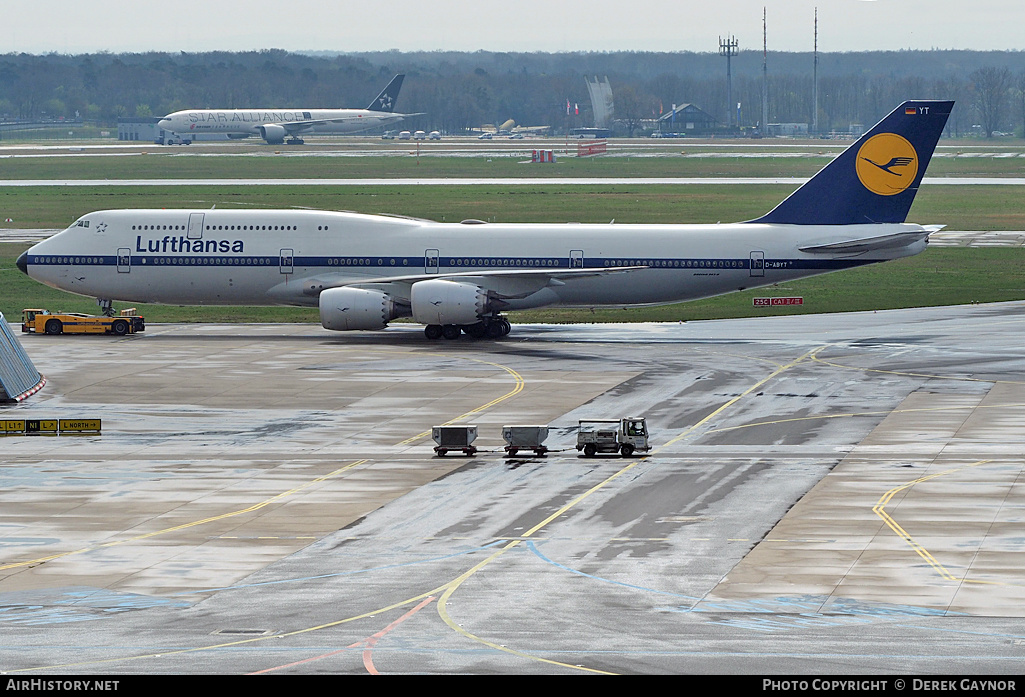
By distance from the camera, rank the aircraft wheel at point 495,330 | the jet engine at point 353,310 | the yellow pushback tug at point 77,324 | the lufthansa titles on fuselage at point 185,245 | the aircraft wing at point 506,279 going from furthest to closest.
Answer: the yellow pushback tug at point 77,324, the lufthansa titles on fuselage at point 185,245, the aircraft wheel at point 495,330, the aircraft wing at point 506,279, the jet engine at point 353,310

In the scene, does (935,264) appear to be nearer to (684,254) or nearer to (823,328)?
(823,328)

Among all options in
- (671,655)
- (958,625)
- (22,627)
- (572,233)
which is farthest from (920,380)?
(22,627)

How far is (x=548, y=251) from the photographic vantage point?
201 ft

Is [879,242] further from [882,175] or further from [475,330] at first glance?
[475,330]

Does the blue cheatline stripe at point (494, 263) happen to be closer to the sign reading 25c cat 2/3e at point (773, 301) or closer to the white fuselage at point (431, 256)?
the white fuselage at point (431, 256)

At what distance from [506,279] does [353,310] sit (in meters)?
6.63

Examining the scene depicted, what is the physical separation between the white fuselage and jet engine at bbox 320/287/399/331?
144cm

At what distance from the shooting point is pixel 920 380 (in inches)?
1957

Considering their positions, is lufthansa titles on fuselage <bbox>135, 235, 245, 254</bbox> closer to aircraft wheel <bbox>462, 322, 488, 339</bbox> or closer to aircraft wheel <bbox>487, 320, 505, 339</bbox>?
aircraft wheel <bbox>462, 322, 488, 339</bbox>

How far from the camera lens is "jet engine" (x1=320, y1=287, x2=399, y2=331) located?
59312 millimetres

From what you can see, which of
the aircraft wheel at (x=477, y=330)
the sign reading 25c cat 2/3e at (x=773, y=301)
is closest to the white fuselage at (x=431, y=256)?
the aircraft wheel at (x=477, y=330)

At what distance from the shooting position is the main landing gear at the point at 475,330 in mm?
61156

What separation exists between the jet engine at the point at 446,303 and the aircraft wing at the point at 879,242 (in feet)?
50.1

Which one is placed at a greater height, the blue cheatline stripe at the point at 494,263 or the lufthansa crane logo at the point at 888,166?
the lufthansa crane logo at the point at 888,166
